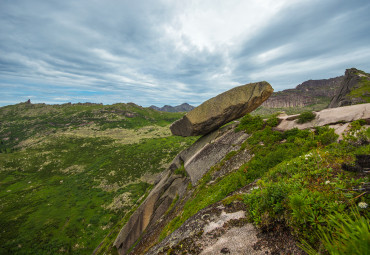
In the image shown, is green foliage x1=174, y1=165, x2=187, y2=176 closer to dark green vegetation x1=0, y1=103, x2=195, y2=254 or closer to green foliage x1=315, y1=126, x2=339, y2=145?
dark green vegetation x1=0, y1=103, x2=195, y2=254

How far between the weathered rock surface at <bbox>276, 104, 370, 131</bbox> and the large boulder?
4.56 m

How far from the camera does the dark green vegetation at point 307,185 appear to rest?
3.31 meters

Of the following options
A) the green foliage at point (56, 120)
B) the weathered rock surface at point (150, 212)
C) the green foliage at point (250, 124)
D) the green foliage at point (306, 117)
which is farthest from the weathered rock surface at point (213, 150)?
the green foliage at point (56, 120)

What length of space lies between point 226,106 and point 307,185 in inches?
523

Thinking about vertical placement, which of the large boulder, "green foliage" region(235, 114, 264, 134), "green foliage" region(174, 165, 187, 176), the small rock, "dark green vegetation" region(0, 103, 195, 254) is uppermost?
the large boulder

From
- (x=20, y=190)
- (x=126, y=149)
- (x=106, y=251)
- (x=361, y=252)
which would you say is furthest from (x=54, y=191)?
(x=361, y=252)

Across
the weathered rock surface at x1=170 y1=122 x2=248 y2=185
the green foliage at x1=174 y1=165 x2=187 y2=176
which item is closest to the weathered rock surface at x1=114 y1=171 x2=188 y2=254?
the green foliage at x1=174 y1=165 x2=187 y2=176

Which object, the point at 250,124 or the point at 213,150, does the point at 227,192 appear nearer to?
Result: the point at 213,150

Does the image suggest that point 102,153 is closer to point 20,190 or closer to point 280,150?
point 20,190

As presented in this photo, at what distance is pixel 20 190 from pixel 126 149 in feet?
115

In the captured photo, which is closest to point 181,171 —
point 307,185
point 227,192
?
point 227,192

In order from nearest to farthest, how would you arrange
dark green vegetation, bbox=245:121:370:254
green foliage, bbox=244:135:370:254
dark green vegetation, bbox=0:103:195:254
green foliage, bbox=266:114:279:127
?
1. dark green vegetation, bbox=245:121:370:254
2. green foliage, bbox=244:135:370:254
3. green foliage, bbox=266:114:279:127
4. dark green vegetation, bbox=0:103:195:254

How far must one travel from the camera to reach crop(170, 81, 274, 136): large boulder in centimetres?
1758

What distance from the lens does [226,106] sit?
17797mm
